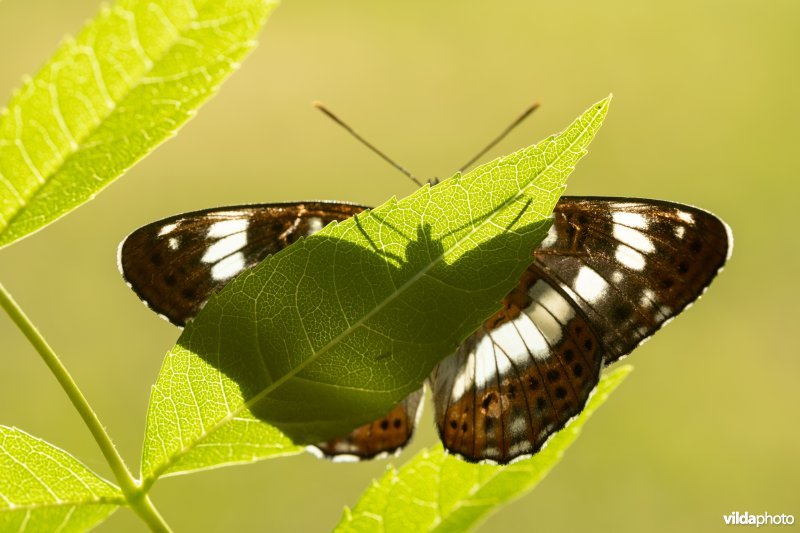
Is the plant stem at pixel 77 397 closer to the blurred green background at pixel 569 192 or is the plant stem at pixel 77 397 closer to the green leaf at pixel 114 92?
the green leaf at pixel 114 92

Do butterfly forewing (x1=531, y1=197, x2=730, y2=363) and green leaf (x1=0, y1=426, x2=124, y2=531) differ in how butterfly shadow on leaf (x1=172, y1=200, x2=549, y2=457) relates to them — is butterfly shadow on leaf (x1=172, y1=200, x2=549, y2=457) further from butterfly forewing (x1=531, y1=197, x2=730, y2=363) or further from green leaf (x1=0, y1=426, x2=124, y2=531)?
butterfly forewing (x1=531, y1=197, x2=730, y2=363)

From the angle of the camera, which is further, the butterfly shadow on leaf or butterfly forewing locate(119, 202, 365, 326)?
butterfly forewing locate(119, 202, 365, 326)

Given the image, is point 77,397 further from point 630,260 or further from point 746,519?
point 746,519

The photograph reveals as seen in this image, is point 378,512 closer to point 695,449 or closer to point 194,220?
point 194,220

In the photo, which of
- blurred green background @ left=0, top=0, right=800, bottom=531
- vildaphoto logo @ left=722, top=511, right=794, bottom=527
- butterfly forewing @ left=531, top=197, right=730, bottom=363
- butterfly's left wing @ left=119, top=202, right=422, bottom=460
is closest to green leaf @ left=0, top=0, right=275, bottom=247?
butterfly's left wing @ left=119, top=202, right=422, bottom=460

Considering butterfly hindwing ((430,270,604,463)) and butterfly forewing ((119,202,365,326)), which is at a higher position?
butterfly forewing ((119,202,365,326))

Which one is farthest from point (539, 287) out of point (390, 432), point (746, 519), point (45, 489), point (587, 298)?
point (45, 489)

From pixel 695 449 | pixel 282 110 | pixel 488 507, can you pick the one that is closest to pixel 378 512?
pixel 488 507

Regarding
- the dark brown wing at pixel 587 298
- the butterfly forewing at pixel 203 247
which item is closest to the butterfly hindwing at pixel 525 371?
the dark brown wing at pixel 587 298
